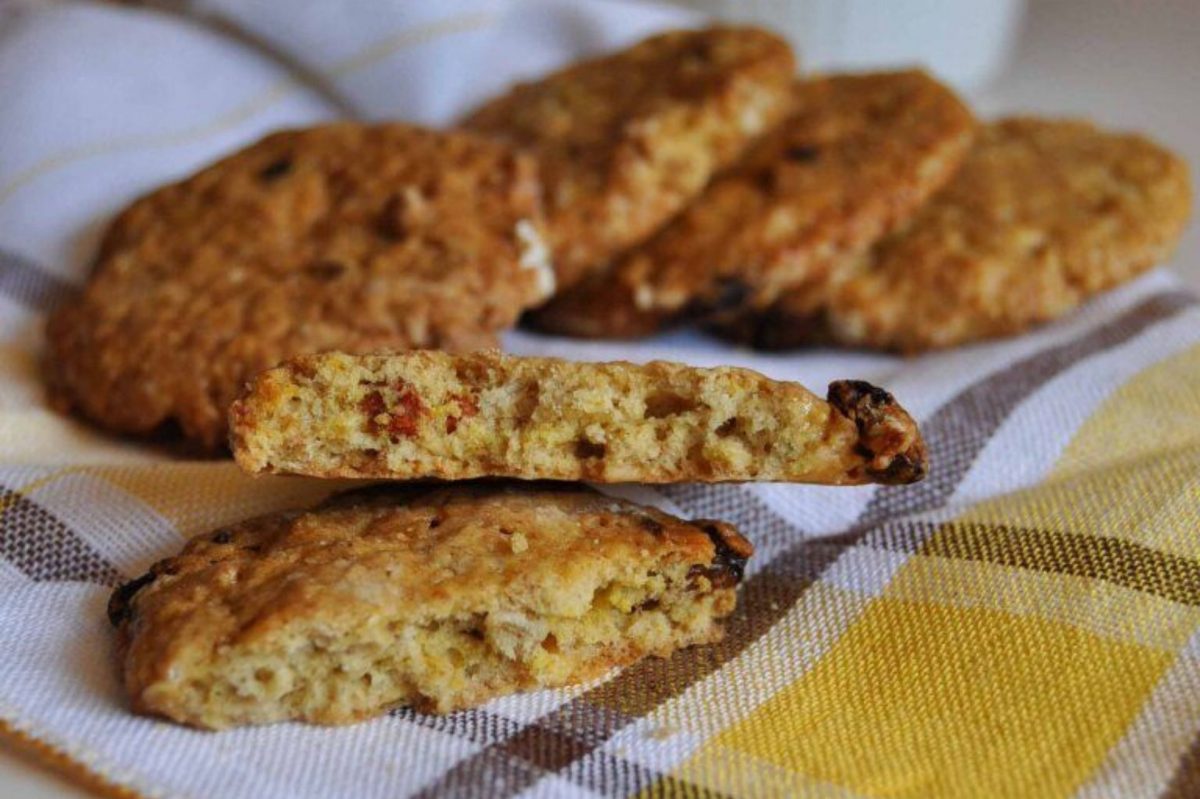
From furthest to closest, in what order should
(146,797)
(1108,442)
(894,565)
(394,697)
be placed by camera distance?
(1108,442), (894,565), (394,697), (146,797)

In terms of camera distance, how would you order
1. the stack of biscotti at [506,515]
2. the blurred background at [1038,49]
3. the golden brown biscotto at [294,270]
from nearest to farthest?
the stack of biscotti at [506,515] → the golden brown biscotto at [294,270] → the blurred background at [1038,49]

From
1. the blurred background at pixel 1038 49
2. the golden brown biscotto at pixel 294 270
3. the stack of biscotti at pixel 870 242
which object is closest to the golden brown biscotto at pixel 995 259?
the stack of biscotti at pixel 870 242

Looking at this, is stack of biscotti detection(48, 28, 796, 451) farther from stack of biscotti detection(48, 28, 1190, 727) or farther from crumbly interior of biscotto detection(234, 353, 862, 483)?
crumbly interior of biscotto detection(234, 353, 862, 483)

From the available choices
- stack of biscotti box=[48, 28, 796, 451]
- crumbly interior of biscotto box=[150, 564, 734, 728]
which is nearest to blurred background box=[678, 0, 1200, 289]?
stack of biscotti box=[48, 28, 796, 451]

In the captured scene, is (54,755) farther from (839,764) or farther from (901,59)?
(901,59)

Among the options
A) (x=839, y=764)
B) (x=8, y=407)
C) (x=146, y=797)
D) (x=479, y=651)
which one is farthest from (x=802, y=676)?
(x=8, y=407)

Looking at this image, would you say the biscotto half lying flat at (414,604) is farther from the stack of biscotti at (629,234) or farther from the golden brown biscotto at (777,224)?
the golden brown biscotto at (777,224)
